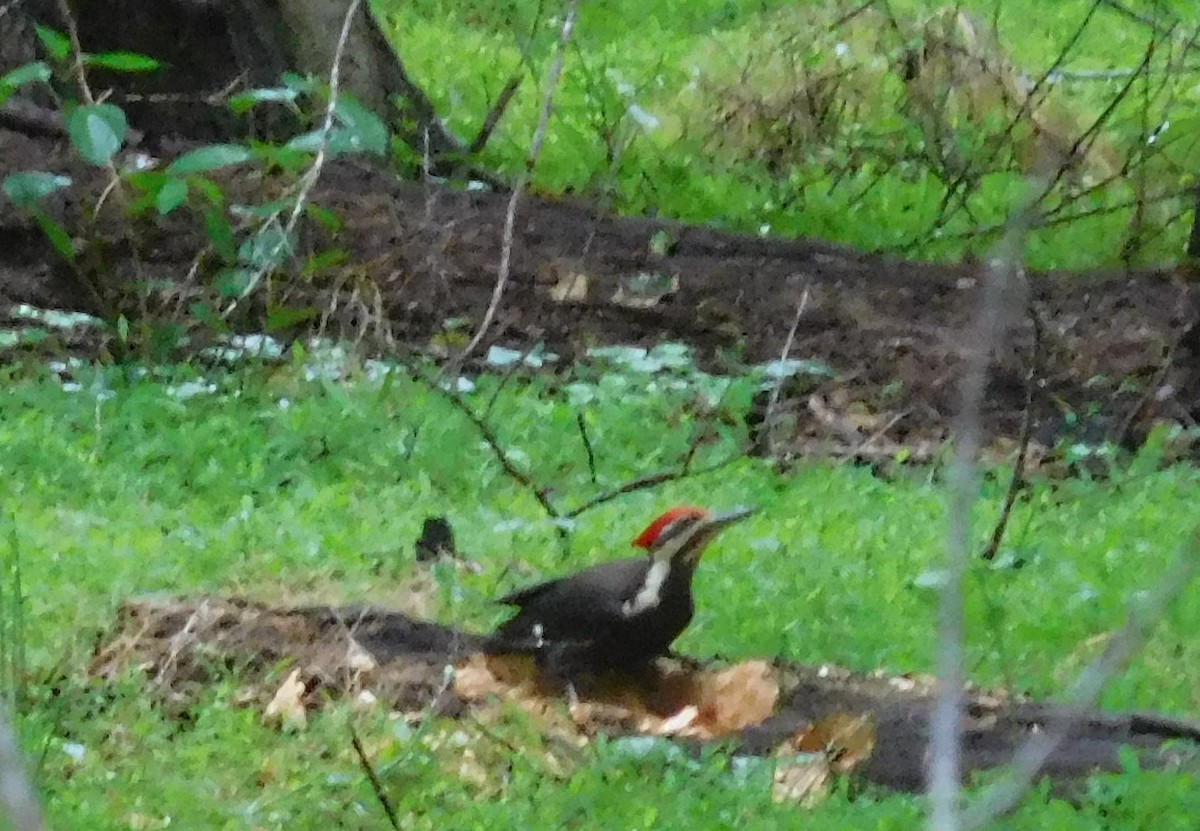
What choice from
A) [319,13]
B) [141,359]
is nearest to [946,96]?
[319,13]

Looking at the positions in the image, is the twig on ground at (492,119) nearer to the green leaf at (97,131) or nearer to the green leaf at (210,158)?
the green leaf at (210,158)

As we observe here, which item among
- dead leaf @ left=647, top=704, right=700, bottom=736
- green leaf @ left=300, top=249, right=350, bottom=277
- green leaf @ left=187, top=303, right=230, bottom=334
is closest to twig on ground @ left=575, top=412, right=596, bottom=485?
green leaf @ left=300, top=249, right=350, bottom=277

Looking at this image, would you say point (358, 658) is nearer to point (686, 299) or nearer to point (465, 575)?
point (465, 575)

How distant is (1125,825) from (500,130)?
875cm

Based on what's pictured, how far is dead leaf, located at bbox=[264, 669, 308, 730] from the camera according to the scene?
391 centimetres

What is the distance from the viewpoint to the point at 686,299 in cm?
843

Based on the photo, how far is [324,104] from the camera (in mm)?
8539

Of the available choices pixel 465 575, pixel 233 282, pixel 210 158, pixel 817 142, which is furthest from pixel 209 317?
pixel 817 142

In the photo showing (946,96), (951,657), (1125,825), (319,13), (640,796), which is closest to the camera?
(951,657)

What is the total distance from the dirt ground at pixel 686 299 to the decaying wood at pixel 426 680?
9.46ft

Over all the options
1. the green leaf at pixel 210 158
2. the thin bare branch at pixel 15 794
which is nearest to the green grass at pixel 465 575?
the green leaf at pixel 210 158

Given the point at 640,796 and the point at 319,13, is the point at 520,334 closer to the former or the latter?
the point at 319,13

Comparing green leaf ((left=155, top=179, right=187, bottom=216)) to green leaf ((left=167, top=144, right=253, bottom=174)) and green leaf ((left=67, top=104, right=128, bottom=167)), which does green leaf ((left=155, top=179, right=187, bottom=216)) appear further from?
green leaf ((left=67, top=104, right=128, bottom=167))

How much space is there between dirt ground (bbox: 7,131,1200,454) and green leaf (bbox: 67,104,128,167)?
6.94 feet
